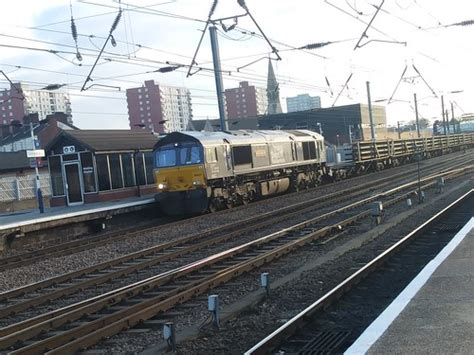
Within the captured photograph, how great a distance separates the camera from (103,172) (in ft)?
86.4

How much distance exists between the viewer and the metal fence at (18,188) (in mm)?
32000

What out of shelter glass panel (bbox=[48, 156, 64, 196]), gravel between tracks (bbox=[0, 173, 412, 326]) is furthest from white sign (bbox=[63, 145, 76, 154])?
gravel between tracks (bbox=[0, 173, 412, 326])

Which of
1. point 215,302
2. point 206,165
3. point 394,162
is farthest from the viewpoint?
point 394,162

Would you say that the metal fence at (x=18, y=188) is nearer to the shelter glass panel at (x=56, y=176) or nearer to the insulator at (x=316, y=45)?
the shelter glass panel at (x=56, y=176)

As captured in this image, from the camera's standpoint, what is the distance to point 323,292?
902 cm

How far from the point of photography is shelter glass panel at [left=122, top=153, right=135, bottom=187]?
27.4m

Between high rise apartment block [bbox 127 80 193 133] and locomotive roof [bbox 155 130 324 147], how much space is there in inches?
1560

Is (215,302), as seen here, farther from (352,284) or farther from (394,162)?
(394,162)

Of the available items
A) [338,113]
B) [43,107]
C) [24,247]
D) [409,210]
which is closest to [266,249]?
[409,210]

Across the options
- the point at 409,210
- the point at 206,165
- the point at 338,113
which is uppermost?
the point at 338,113

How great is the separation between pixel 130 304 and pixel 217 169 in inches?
569

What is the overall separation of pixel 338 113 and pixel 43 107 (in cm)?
4039

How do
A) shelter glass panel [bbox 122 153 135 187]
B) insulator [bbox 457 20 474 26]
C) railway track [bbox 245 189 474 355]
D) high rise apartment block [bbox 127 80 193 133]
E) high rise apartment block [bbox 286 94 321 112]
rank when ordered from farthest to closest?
1. high rise apartment block [bbox 286 94 321 112]
2. high rise apartment block [bbox 127 80 193 133]
3. shelter glass panel [bbox 122 153 135 187]
4. insulator [bbox 457 20 474 26]
5. railway track [bbox 245 189 474 355]

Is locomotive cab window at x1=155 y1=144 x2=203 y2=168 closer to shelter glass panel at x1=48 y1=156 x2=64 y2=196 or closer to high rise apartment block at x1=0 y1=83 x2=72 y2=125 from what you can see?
shelter glass panel at x1=48 y1=156 x2=64 y2=196
